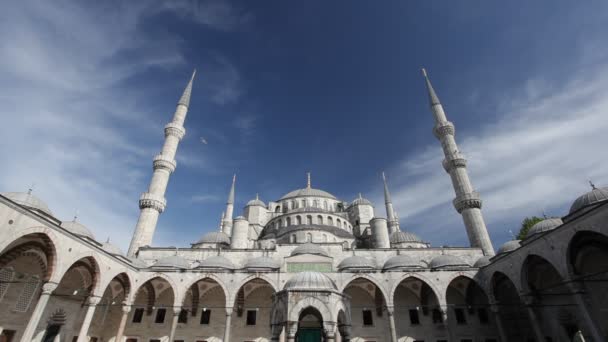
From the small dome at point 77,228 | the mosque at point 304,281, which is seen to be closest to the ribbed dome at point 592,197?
the mosque at point 304,281

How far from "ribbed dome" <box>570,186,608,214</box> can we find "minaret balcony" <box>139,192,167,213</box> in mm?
27604

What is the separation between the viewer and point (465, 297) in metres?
19.4

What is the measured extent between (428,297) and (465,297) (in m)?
2.23

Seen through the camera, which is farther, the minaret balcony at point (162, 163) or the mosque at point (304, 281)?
the minaret balcony at point (162, 163)

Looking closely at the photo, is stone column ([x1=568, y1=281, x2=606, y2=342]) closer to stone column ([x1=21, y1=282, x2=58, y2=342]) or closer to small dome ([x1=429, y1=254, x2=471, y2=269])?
small dome ([x1=429, y1=254, x2=471, y2=269])

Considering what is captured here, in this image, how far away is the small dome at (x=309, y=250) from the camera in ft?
68.0

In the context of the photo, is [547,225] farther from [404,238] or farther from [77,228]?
[77,228]

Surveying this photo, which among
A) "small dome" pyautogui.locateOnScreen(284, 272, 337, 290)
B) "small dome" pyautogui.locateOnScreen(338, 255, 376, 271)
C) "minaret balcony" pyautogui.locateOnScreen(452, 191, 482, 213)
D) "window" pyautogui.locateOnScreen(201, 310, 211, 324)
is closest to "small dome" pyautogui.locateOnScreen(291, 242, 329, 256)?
"small dome" pyautogui.locateOnScreen(338, 255, 376, 271)

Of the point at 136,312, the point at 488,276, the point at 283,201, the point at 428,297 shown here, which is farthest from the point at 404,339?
the point at 283,201

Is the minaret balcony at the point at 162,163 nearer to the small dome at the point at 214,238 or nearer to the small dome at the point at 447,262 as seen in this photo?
the small dome at the point at 214,238

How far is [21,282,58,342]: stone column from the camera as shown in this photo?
1098 cm

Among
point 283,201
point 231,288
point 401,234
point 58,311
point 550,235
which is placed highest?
point 283,201

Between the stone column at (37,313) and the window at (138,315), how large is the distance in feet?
30.0

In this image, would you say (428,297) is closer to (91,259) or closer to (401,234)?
(401,234)
